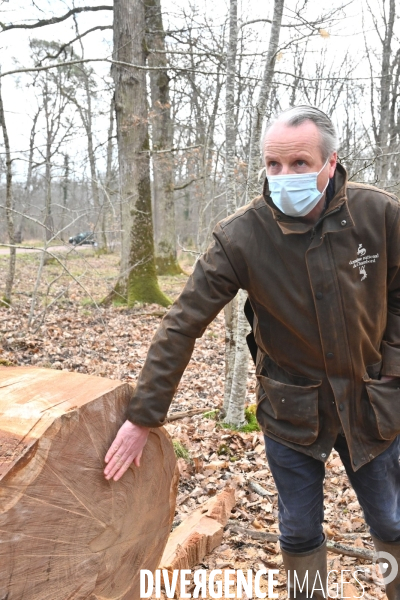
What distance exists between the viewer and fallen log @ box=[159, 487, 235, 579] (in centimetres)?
285

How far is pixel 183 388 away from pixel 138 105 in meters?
6.94

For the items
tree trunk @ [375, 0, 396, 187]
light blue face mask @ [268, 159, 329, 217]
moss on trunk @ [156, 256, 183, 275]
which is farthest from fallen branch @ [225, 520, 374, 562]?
moss on trunk @ [156, 256, 183, 275]

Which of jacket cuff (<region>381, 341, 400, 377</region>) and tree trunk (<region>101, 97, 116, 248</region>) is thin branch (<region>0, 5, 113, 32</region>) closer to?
tree trunk (<region>101, 97, 116, 248</region>)

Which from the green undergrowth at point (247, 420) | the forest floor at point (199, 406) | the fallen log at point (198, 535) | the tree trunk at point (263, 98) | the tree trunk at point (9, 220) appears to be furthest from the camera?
the tree trunk at point (9, 220)

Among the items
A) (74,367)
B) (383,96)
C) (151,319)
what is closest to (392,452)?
(74,367)

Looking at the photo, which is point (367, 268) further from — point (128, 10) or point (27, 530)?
point (128, 10)

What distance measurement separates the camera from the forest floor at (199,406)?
3.14 meters

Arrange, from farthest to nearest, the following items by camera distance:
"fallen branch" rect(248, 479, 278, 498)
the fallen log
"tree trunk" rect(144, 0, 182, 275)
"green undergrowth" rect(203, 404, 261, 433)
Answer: "tree trunk" rect(144, 0, 182, 275)
"green undergrowth" rect(203, 404, 261, 433)
"fallen branch" rect(248, 479, 278, 498)
the fallen log

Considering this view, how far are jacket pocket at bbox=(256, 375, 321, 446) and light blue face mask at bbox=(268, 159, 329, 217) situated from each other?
731 mm

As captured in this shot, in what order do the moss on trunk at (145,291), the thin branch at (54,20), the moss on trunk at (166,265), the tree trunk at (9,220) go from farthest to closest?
the moss on trunk at (166,265) → the moss on trunk at (145,291) → the tree trunk at (9,220) → the thin branch at (54,20)

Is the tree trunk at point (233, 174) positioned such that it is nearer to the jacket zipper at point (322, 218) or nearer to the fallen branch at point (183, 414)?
the fallen branch at point (183, 414)

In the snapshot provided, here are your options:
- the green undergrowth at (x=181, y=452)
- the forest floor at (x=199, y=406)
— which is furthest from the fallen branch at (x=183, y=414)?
the green undergrowth at (x=181, y=452)

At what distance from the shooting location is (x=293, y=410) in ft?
7.04

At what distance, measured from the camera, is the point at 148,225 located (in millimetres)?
11477
